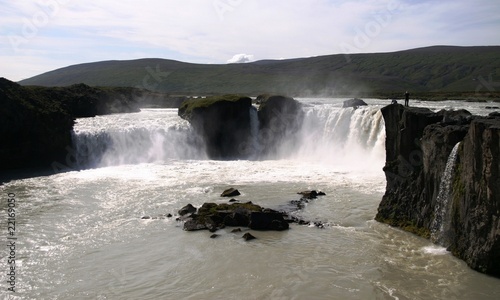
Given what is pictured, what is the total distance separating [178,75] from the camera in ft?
533

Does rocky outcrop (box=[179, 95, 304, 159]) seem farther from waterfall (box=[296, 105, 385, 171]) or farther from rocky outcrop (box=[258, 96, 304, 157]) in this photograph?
waterfall (box=[296, 105, 385, 171])

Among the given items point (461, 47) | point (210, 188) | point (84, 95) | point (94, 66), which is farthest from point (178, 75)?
point (210, 188)

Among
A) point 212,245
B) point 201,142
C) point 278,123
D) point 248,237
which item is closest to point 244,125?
point 278,123

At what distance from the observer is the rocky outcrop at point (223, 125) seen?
44875 mm

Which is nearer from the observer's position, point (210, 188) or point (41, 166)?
point (210, 188)

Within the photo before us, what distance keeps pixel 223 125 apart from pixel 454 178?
3026cm

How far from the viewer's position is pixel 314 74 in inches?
6053

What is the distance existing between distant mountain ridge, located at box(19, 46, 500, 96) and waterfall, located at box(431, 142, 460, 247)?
326ft

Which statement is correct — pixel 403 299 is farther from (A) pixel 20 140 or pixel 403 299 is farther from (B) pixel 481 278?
(A) pixel 20 140

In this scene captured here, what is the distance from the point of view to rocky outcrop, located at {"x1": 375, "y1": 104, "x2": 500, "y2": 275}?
1478cm

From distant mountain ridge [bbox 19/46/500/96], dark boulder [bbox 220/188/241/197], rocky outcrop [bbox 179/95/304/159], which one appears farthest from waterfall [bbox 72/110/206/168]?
distant mountain ridge [bbox 19/46/500/96]

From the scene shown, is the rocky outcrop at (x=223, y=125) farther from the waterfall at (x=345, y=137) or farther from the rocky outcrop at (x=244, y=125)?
the waterfall at (x=345, y=137)

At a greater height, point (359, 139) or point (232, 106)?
point (232, 106)

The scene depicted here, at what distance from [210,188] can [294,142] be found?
57.8 ft
